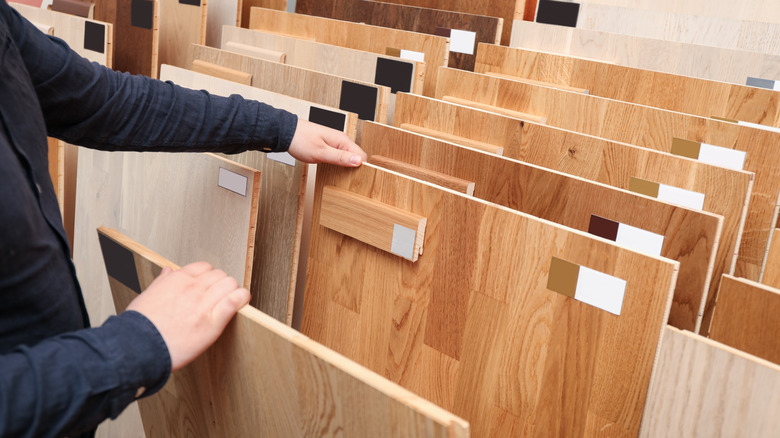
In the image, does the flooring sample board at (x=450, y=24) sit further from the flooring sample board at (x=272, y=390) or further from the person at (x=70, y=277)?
the flooring sample board at (x=272, y=390)

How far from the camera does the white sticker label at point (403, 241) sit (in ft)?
3.22

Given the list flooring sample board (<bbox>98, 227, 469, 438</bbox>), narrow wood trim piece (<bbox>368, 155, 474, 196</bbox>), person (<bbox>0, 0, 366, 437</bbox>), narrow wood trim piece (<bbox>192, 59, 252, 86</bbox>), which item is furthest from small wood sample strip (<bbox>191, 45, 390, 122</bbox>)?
flooring sample board (<bbox>98, 227, 469, 438</bbox>)

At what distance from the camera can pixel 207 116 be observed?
0.97 meters

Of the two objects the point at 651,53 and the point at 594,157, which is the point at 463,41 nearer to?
the point at 651,53

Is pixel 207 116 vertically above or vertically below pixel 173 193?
above

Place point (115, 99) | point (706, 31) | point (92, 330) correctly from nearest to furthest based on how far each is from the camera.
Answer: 1. point (92, 330)
2. point (115, 99)
3. point (706, 31)

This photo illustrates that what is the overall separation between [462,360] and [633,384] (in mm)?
250

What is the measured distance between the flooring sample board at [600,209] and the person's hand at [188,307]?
46cm

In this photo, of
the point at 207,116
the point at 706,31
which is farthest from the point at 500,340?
the point at 706,31

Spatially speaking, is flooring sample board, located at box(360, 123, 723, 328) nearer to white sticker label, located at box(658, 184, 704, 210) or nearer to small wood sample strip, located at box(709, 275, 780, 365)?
small wood sample strip, located at box(709, 275, 780, 365)

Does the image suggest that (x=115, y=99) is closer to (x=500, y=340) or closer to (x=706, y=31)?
(x=500, y=340)

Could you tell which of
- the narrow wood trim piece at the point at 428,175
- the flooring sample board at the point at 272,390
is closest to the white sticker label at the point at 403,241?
the narrow wood trim piece at the point at 428,175

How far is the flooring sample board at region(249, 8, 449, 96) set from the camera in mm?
1721

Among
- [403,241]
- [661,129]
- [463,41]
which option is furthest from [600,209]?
[463,41]
